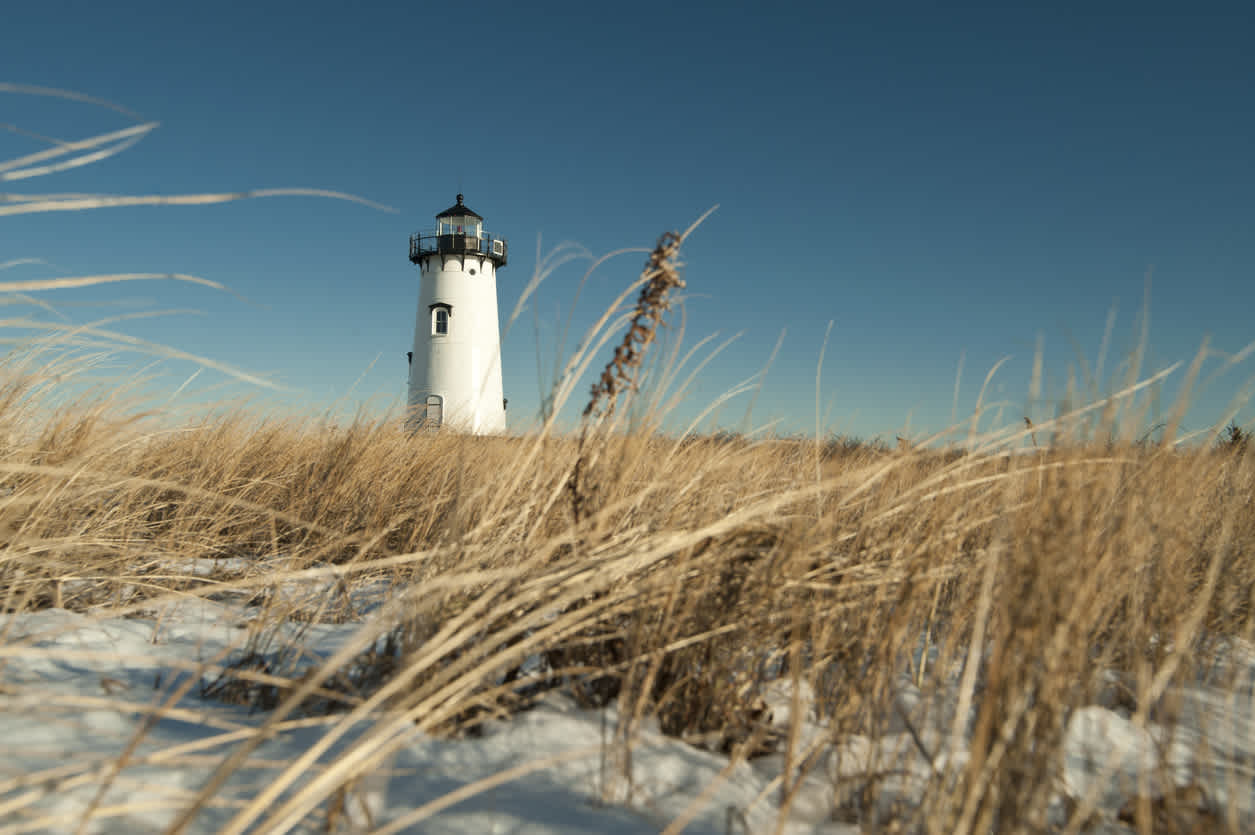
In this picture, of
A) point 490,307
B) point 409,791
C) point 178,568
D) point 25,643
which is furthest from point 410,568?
point 490,307

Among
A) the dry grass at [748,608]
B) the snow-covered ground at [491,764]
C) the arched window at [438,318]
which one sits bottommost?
the snow-covered ground at [491,764]

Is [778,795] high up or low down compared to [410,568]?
down

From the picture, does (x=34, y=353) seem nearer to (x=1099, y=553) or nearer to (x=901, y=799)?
(x=901, y=799)

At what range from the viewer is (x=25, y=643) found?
1.29 m

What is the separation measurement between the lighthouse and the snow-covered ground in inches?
791

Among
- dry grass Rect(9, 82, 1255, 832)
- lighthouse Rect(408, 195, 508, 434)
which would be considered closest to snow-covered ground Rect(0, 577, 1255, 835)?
dry grass Rect(9, 82, 1255, 832)

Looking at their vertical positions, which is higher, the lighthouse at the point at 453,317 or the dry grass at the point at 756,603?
the lighthouse at the point at 453,317

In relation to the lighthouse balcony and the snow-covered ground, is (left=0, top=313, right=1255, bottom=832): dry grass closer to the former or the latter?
the snow-covered ground

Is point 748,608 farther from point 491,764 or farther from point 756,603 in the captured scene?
point 491,764

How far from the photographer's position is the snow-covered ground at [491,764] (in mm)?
845

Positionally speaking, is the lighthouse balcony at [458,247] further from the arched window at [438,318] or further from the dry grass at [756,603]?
the dry grass at [756,603]

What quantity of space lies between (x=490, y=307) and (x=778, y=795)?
2234 centimetres

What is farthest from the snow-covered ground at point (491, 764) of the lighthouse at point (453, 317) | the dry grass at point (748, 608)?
the lighthouse at point (453, 317)

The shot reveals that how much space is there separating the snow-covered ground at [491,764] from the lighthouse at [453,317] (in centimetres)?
2009
